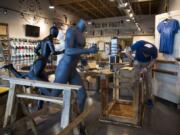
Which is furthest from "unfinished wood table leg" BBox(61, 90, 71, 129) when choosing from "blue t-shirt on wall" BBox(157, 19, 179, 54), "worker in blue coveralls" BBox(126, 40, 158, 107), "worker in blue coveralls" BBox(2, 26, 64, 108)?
"blue t-shirt on wall" BBox(157, 19, 179, 54)

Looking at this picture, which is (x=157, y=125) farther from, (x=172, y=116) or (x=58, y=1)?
(x=58, y=1)

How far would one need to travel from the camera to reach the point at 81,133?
271 centimetres

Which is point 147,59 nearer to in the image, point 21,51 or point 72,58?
point 72,58

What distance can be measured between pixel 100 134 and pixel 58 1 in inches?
317

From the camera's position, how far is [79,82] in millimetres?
3242

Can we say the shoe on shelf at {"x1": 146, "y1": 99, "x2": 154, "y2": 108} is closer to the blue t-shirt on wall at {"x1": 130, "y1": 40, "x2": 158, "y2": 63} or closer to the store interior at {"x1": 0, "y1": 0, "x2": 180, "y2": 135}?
the store interior at {"x1": 0, "y1": 0, "x2": 180, "y2": 135}

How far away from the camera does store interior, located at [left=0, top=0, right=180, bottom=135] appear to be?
2.33 meters

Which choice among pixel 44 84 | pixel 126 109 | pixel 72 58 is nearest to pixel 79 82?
pixel 72 58

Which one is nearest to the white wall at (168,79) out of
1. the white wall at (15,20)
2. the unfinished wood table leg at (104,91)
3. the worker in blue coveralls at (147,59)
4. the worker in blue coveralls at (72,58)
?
the worker in blue coveralls at (147,59)

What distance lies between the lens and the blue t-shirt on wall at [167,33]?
465 centimetres

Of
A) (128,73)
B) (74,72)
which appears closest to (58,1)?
(128,73)

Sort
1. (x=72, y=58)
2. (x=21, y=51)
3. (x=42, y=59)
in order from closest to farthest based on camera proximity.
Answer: (x=72, y=58) < (x=42, y=59) < (x=21, y=51)

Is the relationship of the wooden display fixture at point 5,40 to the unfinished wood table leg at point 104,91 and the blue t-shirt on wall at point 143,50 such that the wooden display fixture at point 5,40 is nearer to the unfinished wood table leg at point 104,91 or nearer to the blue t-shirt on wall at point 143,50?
the unfinished wood table leg at point 104,91

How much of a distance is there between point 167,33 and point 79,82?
9.42 feet
